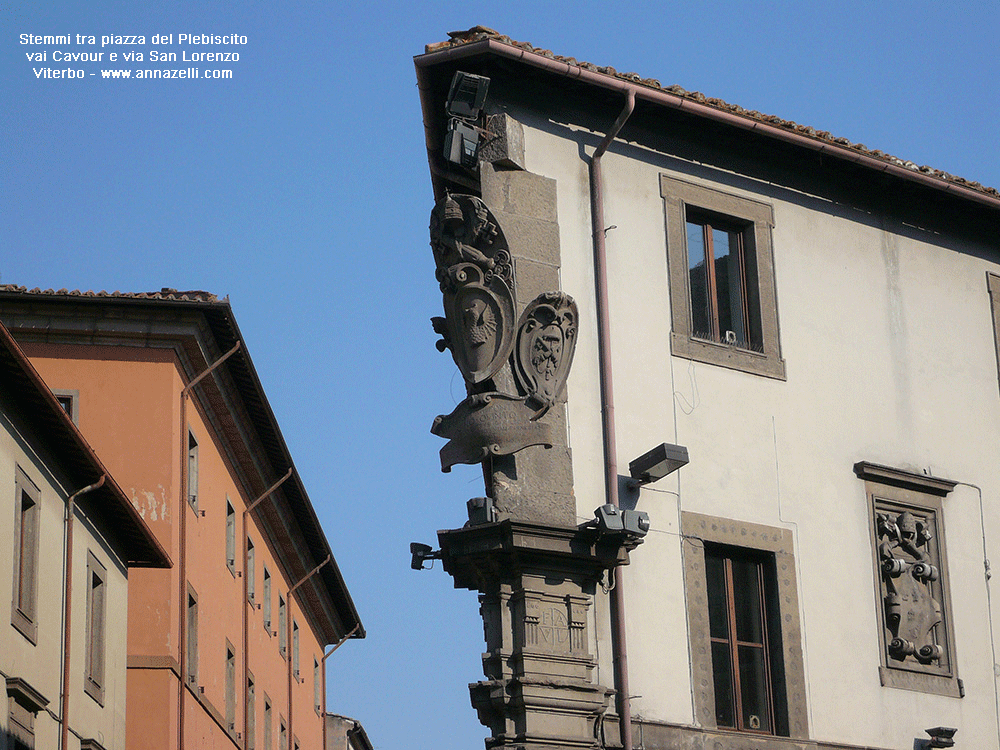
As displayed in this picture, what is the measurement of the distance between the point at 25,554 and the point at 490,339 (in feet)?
24.1

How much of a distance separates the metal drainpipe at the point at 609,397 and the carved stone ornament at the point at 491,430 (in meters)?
0.69

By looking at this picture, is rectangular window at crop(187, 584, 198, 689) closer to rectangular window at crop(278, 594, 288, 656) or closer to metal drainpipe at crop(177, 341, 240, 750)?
metal drainpipe at crop(177, 341, 240, 750)

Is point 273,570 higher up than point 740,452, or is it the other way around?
point 273,570

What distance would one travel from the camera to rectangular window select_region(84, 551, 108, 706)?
72.6 ft

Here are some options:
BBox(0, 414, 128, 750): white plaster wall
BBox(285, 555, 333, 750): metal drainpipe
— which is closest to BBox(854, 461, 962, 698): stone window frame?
BBox(0, 414, 128, 750): white plaster wall

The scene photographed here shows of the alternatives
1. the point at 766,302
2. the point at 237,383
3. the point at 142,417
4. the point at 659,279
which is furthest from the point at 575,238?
the point at 237,383

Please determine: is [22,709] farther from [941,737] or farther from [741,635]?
A: [941,737]

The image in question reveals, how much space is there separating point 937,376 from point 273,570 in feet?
64.4

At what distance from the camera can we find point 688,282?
55.6ft

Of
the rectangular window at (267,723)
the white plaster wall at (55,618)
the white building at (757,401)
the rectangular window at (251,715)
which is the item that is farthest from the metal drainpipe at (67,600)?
the rectangular window at (267,723)

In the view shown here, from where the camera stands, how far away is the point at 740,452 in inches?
650

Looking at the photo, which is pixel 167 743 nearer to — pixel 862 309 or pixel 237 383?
pixel 237 383

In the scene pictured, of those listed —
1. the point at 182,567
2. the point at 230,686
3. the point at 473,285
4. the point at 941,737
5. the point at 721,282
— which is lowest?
the point at 941,737

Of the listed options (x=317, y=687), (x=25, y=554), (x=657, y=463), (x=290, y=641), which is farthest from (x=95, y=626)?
(x=317, y=687)
